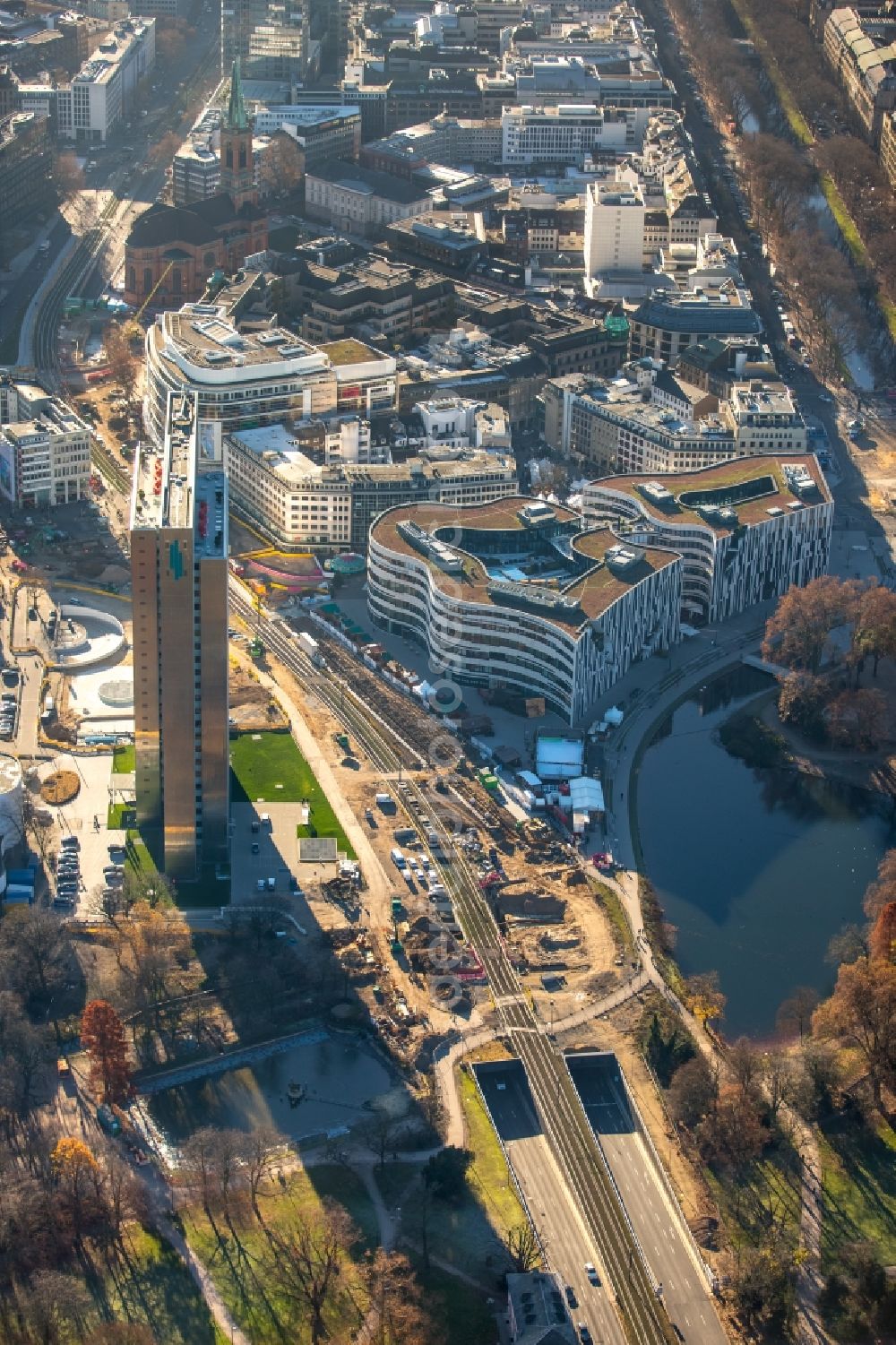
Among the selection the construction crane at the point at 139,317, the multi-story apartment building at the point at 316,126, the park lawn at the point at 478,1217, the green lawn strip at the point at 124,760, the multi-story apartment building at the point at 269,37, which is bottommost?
the park lawn at the point at 478,1217

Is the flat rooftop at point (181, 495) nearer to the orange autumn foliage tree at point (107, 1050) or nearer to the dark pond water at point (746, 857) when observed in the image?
the orange autumn foliage tree at point (107, 1050)

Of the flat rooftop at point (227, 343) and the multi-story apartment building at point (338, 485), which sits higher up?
the flat rooftop at point (227, 343)

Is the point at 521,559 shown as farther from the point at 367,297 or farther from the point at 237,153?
the point at 237,153

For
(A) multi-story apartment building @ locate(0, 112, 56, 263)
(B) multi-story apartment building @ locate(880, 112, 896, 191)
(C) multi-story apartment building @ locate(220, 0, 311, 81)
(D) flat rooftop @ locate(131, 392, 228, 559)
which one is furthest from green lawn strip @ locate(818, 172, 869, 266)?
(D) flat rooftop @ locate(131, 392, 228, 559)

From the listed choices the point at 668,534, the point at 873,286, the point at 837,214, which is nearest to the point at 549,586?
the point at 668,534

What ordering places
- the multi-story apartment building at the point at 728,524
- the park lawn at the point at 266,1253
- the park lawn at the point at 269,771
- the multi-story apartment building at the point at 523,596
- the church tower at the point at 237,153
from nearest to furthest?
the park lawn at the point at 266,1253 < the park lawn at the point at 269,771 < the multi-story apartment building at the point at 523,596 < the multi-story apartment building at the point at 728,524 < the church tower at the point at 237,153

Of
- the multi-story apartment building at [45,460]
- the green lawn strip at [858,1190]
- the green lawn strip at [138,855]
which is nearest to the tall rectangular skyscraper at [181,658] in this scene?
the green lawn strip at [138,855]
